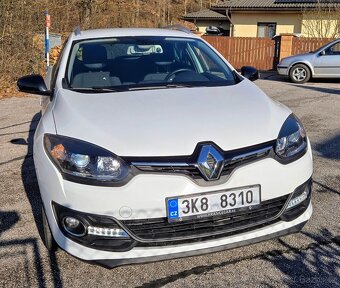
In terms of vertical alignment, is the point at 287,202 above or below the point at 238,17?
above

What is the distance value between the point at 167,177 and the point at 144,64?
1886 millimetres

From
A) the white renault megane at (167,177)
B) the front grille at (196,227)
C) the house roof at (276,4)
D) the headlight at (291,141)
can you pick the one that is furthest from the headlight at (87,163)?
the house roof at (276,4)

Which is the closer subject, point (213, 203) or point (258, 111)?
point (213, 203)

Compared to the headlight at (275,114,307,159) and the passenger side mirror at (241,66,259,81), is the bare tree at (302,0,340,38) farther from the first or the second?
the headlight at (275,114,307,159)

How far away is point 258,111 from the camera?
3094 mm

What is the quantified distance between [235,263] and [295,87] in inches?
431

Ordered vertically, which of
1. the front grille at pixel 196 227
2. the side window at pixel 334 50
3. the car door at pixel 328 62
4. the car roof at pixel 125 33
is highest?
the car roof at pixel 125 33

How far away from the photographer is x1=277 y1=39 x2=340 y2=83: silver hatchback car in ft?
45.6

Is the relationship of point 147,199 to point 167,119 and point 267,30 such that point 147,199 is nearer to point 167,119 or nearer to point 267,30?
point 167,119

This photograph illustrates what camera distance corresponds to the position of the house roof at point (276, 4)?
23484 millimetres

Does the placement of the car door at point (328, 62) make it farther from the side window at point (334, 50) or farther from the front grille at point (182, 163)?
the front grille at point (182, 163)

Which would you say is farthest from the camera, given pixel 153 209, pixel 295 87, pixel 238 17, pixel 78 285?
pixel 238 17

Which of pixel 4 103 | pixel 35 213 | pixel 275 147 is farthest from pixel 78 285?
pixel 4 103

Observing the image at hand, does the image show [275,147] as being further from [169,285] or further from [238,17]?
[238,17]
